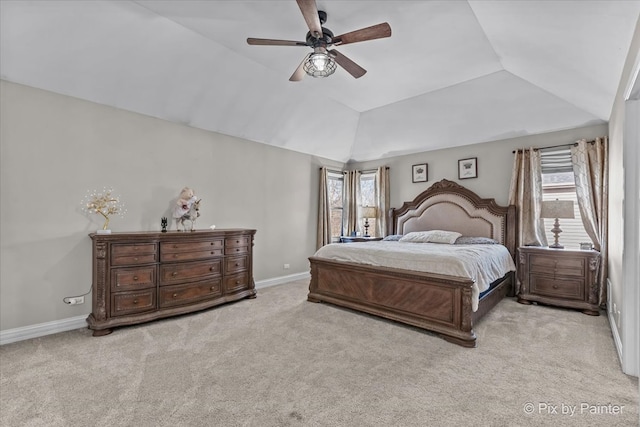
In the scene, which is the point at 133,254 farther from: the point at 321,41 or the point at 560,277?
the point at 560,277

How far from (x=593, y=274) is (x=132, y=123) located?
605cm

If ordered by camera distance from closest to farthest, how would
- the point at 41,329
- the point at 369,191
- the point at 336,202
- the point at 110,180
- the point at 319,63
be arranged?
the point at 319,63
the point at 41,329
the point at 110,180
the point at 369,191
the point at 336,202

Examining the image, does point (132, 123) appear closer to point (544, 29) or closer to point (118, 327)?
point (118, 327)

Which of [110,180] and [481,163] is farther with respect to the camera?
[481,163]

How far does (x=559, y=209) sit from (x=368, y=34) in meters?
3.39

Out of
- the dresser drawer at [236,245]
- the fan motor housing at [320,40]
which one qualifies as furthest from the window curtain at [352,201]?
the fan motor housing at [320,40]

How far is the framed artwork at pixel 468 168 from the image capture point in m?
5.18

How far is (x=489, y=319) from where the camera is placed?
3.51 m

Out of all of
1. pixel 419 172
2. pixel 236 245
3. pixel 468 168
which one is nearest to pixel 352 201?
pixel 419 172

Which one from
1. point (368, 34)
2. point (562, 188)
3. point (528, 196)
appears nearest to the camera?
point (368, 34)

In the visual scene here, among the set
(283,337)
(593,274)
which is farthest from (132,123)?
(593,274)

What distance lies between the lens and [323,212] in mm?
6168

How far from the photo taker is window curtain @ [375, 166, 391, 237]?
20.4ft

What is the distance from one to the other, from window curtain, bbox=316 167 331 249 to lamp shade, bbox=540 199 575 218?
3630mm
